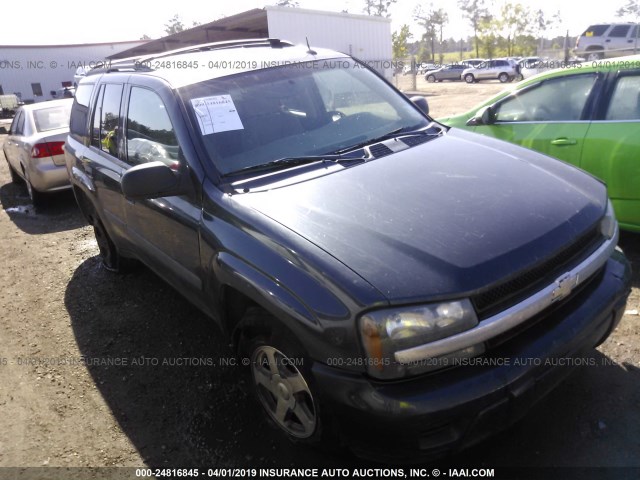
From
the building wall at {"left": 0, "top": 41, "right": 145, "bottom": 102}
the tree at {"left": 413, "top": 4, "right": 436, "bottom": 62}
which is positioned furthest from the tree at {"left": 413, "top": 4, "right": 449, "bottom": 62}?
the building wall at {"left": 0, "top": 41, "right": 145, "bottom": 102}

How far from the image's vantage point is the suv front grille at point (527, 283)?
6.50ft

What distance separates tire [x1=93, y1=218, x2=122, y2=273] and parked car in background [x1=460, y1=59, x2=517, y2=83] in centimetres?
3409

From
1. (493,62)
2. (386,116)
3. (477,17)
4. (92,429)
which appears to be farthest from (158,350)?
(477,17)

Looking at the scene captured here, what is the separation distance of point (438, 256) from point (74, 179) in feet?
13.2

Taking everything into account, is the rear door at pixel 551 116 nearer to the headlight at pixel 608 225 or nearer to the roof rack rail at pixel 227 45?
the headlight at pixel 608 225

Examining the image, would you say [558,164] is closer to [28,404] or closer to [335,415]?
[335,415]

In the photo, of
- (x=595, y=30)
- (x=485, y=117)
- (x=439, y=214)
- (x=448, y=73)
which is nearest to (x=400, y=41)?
(x=448, y=73)

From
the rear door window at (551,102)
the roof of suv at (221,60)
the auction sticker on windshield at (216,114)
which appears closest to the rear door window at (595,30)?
the rear door window at (551,102)

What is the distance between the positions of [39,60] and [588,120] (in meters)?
48.6

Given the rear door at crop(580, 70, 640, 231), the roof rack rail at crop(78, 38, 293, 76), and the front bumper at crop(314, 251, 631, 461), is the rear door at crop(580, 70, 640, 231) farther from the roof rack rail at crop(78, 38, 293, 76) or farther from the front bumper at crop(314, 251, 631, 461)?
the roof rack rail at crop(78, 38, 293, 76)

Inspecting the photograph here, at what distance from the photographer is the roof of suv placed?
3168 mm

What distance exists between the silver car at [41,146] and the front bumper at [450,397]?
6.57 m

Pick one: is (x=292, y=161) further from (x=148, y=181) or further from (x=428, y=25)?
(x=428, y=25)

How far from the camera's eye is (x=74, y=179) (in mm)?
4832
